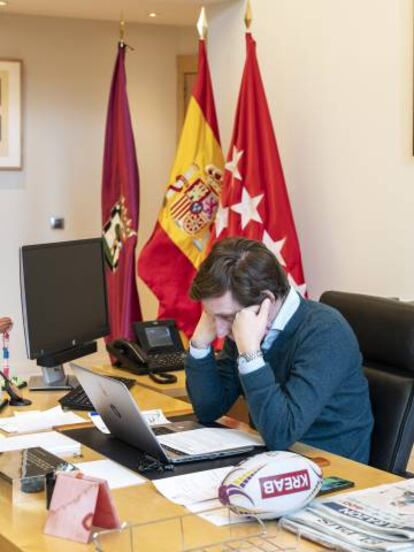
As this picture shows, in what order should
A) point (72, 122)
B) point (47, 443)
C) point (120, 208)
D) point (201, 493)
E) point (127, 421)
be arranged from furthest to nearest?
point (72, 122) < point (120, 208) < point (47, 443) < point (127, 421) < point (201, 493)

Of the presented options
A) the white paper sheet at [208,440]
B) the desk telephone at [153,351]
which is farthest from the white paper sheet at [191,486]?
the desk telephone at [153,351]

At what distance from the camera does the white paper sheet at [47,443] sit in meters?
2.13

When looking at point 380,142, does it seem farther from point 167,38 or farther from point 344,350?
point 167,38

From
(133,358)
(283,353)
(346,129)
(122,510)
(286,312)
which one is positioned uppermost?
(346,129)

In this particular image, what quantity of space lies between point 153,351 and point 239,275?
3.55 ft

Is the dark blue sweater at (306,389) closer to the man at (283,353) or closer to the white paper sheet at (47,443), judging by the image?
the man at (283,353)

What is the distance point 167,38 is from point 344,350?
4215mm

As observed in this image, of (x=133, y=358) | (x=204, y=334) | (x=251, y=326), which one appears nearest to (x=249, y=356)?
(x=251, y=326)

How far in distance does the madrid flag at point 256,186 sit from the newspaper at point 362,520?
2014 mm

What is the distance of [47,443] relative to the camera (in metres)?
2.20

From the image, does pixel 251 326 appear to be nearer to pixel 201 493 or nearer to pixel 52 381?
pixel 201 493

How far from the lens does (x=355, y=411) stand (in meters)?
2.28

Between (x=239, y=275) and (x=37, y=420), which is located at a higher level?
(x=239, y=275)

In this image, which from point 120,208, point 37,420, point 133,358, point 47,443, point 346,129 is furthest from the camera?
point 120,208
